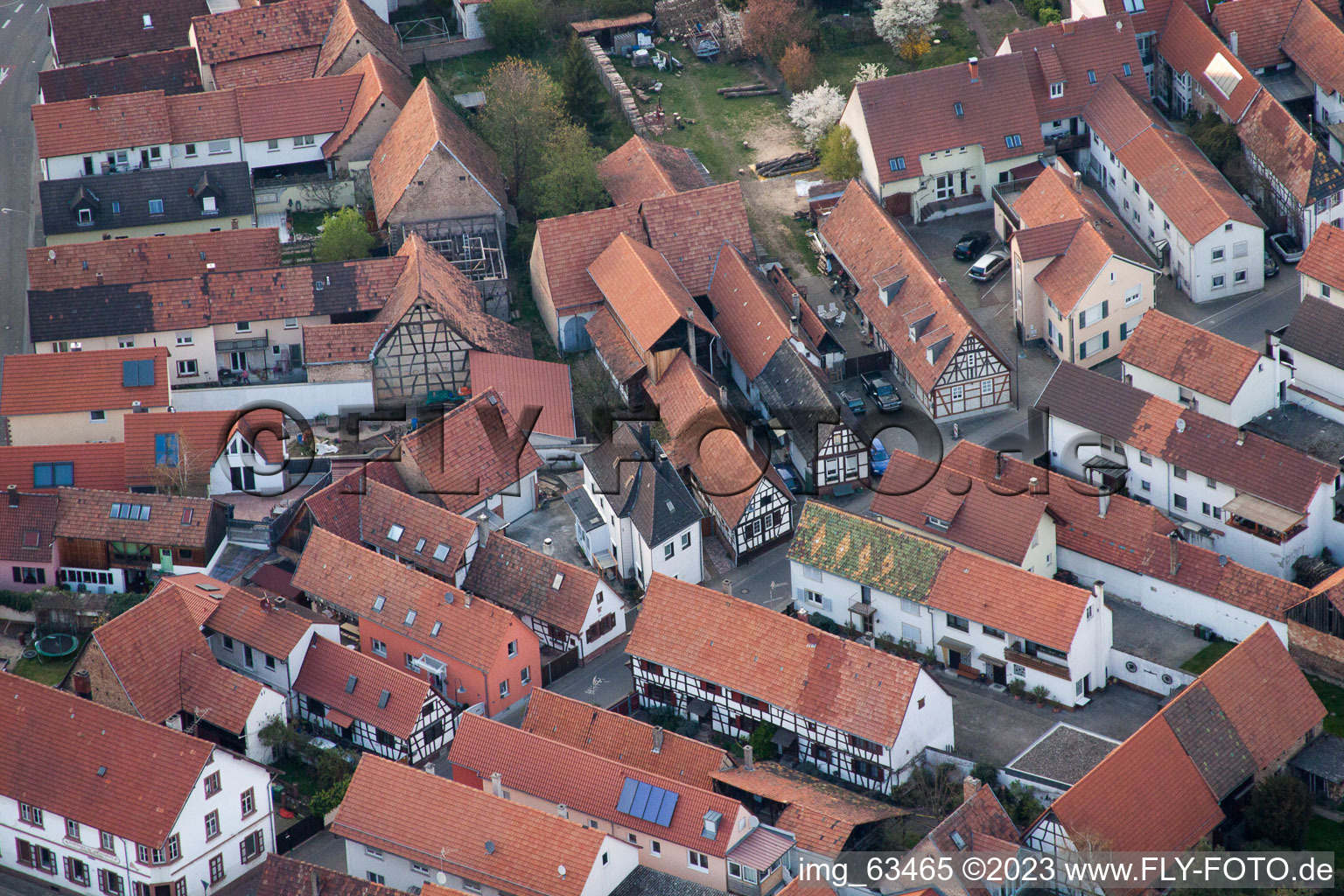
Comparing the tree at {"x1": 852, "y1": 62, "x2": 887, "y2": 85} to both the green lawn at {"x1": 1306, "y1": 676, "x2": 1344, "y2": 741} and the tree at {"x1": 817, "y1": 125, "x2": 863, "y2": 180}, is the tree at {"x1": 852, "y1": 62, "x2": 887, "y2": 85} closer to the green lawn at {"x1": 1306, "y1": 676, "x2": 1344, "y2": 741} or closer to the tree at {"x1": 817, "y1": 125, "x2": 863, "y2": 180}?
the tree at {"x1": 817, "y1": 125, "x2": 863, "y2": 180}

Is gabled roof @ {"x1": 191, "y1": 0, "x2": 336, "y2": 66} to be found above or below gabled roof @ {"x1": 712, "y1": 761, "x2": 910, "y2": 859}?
above

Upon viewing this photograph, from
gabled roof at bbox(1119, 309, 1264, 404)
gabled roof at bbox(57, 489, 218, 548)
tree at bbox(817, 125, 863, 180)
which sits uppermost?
tree at bbox(817, 125, 863, 180)

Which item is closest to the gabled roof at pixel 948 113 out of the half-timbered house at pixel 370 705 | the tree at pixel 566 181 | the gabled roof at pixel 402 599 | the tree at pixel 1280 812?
the tree at pixel 566 181

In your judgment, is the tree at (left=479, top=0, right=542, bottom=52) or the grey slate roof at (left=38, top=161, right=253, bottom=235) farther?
the tree at (left=479, top=0, right=542, bottom=52)

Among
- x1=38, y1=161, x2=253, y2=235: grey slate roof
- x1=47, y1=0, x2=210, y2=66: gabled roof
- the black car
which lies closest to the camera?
the black car

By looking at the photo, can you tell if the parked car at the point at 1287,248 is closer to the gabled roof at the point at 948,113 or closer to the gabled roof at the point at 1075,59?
the gabled roof at the point at 1075,59

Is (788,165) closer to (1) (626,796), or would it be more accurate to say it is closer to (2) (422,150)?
(2) (422,150)

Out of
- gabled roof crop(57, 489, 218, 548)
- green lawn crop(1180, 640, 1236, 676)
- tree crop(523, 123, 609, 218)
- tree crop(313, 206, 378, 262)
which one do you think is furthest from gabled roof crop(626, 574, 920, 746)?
tree crop(523, 123, 609, 218)
